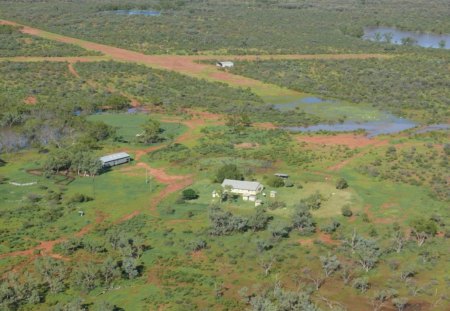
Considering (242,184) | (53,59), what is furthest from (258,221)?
(53,59)

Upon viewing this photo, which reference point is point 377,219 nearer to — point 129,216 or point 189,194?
point 189,194

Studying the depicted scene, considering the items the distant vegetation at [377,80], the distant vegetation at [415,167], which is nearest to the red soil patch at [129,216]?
the distant vegetation at [415,167]

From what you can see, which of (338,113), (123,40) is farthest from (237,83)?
(123,40)

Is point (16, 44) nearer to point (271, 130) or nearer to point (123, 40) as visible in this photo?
point (123, 40)

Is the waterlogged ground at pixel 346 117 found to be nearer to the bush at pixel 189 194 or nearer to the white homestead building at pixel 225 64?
the white homestead building at pixel 225 64

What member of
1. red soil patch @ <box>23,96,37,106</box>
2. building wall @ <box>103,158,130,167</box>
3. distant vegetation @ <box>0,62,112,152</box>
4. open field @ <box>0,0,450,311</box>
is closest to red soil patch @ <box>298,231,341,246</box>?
open field @ <box>0,0,450,311</box>

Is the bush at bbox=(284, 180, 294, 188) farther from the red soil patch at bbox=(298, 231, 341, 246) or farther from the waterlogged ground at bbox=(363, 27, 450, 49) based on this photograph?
the waterlogged ground at bbox=(363, 27, 450, 49)

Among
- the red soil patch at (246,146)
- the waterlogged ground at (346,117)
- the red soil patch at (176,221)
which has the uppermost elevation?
the red soil patch at (176,221)
